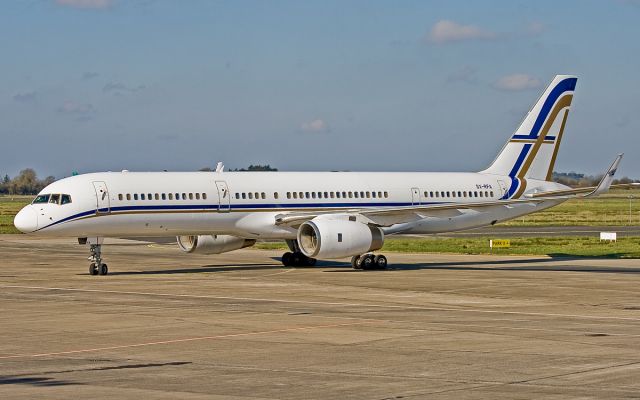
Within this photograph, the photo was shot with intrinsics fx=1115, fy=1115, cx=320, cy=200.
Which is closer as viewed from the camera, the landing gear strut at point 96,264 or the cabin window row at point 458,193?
the landing gear strut at point 96,264

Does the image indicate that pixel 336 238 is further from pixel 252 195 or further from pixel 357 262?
pixel 252 195

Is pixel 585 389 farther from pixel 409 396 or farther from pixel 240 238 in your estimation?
pixel 240 238

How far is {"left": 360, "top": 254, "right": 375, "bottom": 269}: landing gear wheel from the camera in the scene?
47344 millimetres

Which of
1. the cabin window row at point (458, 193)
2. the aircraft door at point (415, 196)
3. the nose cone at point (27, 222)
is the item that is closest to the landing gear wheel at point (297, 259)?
the aircraft door at point (415, 196)

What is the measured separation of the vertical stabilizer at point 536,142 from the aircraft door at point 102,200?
19.9 meters

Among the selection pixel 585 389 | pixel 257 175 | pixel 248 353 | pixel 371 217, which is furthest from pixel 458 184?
pixel 585 389

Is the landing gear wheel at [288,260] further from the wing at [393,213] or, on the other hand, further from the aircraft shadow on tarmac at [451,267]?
the wing at [393,213]

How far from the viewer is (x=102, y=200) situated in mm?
43594

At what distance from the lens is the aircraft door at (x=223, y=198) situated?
46.2m

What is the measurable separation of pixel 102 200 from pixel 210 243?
7053mm

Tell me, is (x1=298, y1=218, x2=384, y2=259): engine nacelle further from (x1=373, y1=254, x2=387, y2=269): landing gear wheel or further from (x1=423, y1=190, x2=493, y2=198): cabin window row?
(x1=423, y1=190, x2=493, y2=198): cabin window row

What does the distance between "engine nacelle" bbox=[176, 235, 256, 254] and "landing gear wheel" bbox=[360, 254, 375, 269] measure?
5375 mm

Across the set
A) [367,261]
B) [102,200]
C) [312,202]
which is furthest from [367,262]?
[102,200]

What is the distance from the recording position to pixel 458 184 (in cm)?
5284
